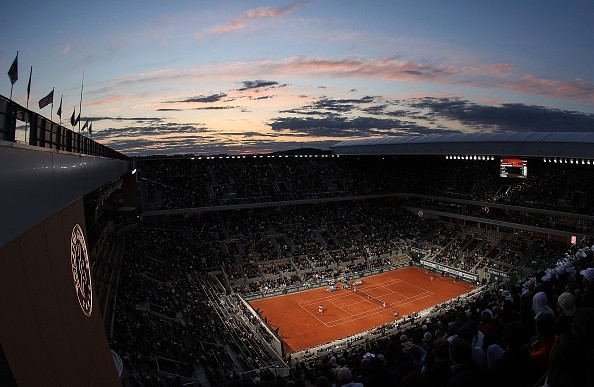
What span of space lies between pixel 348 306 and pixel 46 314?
3374 centimetres

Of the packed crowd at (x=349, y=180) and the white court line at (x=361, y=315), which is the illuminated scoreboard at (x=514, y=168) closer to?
the packed crowd at (x=349, y=180)

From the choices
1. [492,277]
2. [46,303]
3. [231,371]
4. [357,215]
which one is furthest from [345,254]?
[46,303]

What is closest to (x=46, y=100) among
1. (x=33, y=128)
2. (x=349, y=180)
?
(x=33, y=128)

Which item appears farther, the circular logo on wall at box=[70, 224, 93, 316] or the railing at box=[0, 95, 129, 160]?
the circular logo on wall at box=[70, 224, 93, 316]

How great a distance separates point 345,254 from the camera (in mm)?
48750

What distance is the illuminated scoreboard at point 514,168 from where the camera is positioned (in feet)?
157

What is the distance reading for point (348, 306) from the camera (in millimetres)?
37844

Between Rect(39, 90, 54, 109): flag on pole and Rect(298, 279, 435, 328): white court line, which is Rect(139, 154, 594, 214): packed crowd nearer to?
Rect(298, 279, 435, 328): white court line

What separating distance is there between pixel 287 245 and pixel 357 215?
1343 centimetres

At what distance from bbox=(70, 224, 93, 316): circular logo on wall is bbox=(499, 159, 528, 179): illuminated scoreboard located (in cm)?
4801

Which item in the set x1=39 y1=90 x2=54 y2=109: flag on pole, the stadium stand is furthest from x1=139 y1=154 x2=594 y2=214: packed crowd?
x1=39 y1=90 x2=54 y2=109: flag on pole

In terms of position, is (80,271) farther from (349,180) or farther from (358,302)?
(349,180)

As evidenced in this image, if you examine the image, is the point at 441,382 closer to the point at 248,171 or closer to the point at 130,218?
the point at 130,218

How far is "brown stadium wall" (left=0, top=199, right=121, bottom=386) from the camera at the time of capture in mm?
4828
